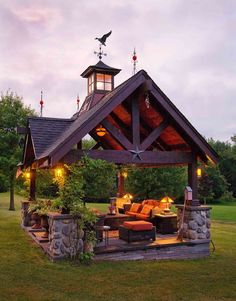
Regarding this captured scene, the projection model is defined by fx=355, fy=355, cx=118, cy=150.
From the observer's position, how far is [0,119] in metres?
24.1

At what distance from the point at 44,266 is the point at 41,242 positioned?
107 inches

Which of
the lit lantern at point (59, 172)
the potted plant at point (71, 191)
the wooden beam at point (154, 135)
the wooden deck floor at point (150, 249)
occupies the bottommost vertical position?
the wooden deck floor at point (150, 249)

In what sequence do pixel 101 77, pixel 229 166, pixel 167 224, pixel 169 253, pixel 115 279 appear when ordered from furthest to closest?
pixel 229 166 < pixel 101 77 < pixel 167 224 < pixel 169 253 < pixel 115 279

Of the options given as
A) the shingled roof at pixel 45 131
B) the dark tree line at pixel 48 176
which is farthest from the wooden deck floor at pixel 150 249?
the dark tree line at pixel 48 176

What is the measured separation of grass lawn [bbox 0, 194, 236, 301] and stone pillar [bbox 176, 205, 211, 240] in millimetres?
781

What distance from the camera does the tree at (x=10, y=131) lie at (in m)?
23.1

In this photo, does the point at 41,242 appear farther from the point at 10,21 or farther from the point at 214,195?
the point at 214,195

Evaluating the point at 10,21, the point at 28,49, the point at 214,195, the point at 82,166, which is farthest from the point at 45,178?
the point at 214,195

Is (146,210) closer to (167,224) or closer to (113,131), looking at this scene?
(167,224)

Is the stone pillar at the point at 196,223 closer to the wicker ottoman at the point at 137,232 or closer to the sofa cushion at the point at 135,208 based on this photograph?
the wicker ottoman at the point at 137,232

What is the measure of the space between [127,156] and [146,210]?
177 inches

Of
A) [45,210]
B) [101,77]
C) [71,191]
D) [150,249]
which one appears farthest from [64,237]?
[101,77]

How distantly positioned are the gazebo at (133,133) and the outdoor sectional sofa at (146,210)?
2.52 m

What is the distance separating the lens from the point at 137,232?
1070 cm
